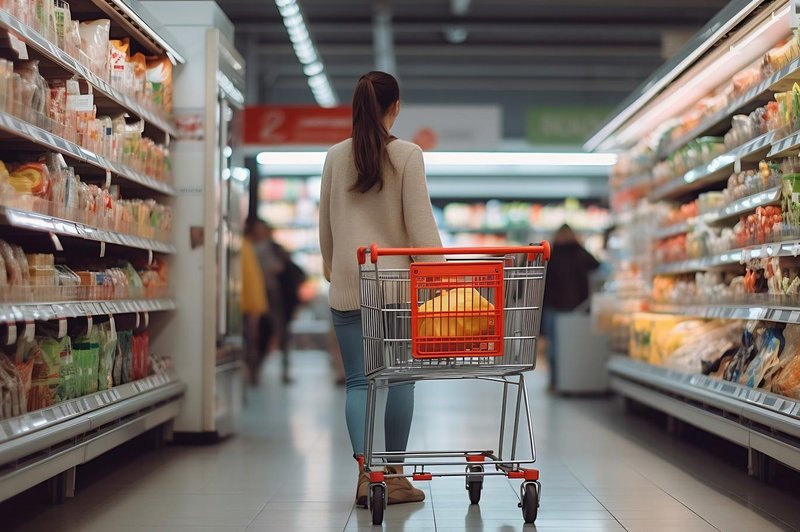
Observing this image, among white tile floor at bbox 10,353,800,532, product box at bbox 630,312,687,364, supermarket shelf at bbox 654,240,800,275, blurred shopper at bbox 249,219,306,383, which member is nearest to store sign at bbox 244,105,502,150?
blurred shopper at bbox 249,219,306,383

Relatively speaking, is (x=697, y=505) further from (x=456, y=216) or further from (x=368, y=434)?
(x=456, y=216)

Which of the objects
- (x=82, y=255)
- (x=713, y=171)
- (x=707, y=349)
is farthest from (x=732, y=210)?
(x=82, y=255)

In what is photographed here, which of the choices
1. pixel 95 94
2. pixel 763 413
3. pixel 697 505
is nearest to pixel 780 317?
pixel 763 413

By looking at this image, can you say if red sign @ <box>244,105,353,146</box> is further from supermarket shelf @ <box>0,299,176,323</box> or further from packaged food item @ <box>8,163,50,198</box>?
packaged food item @ <box>8,163,50,198</box>

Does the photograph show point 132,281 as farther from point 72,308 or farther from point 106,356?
point 72,308

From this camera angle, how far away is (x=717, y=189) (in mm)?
6555

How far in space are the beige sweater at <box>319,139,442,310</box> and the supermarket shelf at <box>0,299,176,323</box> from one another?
1058mm

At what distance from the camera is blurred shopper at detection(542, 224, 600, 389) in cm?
991

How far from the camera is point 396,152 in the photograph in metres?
3.99

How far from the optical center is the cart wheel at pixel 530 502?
3.63 meters

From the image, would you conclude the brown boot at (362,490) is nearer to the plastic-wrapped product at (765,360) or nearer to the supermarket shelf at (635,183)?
the plastic-wrapped product at (765,360)

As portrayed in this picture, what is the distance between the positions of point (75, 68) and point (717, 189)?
4.31 m

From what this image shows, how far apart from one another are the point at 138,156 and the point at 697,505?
319cm

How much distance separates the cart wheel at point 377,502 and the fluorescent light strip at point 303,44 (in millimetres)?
6406
